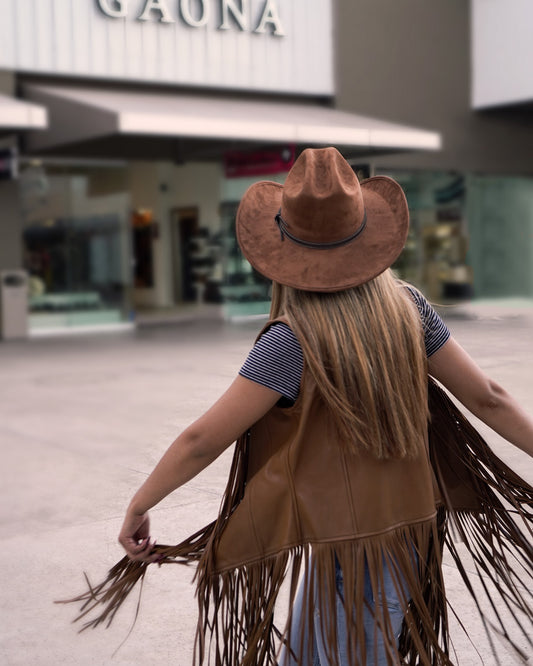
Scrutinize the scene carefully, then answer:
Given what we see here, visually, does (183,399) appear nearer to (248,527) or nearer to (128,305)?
(248,527)

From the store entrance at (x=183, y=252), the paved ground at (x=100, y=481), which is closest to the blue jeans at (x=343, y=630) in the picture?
the paved ground at (x=100, y=481)

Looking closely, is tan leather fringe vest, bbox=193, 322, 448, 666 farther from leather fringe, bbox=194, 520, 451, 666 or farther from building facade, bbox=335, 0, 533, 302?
building facade, bbox=335, 0, 533, 302

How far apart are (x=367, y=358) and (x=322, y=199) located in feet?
1.16

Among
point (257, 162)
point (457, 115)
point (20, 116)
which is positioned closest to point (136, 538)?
point (20, 116)

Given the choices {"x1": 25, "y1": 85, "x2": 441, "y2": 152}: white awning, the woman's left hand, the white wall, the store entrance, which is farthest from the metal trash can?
the woman's left hand

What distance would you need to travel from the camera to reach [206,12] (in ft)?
56.2

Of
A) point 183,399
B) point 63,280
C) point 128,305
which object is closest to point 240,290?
point 128,305

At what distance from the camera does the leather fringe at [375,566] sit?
2.07 meters

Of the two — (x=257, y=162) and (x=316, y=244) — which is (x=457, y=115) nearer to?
(x=257, y=162)

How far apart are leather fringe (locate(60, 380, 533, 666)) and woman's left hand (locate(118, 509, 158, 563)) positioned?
37 mm

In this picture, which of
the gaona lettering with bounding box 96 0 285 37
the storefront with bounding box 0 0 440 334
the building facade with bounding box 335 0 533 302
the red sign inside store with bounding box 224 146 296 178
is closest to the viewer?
the storefront with bounding box 0 0 440 334

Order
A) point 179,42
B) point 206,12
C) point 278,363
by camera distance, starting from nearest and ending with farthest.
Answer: point 278,363, point 179,42, point 206,12

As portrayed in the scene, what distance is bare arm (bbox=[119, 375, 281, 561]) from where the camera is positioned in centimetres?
203

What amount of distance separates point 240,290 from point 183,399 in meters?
10.9
